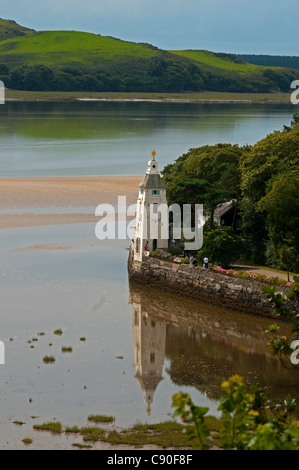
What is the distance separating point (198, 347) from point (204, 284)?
25.8ft

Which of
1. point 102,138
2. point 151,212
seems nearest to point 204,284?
point 151,212

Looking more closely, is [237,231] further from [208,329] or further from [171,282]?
[208,329]

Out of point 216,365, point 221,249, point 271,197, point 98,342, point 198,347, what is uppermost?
point 271,197

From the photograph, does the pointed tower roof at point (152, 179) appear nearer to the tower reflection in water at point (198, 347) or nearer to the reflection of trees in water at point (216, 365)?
the tower reflection in water at point (198, 347)

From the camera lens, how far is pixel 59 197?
258 ft

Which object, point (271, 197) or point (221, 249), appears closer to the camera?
point (271, 197)

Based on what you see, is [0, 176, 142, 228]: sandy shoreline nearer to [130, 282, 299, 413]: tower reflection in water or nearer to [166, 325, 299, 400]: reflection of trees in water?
[130, 282, 299, 413]: tower reflection in water

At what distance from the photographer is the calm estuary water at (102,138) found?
336ft

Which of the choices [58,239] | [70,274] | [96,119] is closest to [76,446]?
[70,274]

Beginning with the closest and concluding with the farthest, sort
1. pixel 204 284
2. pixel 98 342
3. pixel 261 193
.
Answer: pixel 98 342 < pixel 204 284 < pixel 261 193

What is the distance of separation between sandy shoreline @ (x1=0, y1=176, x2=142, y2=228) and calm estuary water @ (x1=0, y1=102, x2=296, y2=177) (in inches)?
239

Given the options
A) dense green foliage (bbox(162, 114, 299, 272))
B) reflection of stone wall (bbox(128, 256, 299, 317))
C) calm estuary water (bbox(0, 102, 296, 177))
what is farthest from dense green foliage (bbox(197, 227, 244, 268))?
calm estuary water (bbox(0, 102, 296, 177))

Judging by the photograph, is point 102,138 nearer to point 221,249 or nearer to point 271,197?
point 221,249

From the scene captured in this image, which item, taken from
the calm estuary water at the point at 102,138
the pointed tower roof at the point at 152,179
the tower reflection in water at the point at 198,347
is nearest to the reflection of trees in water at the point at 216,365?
the tower reflection in water at the point at 198,347
